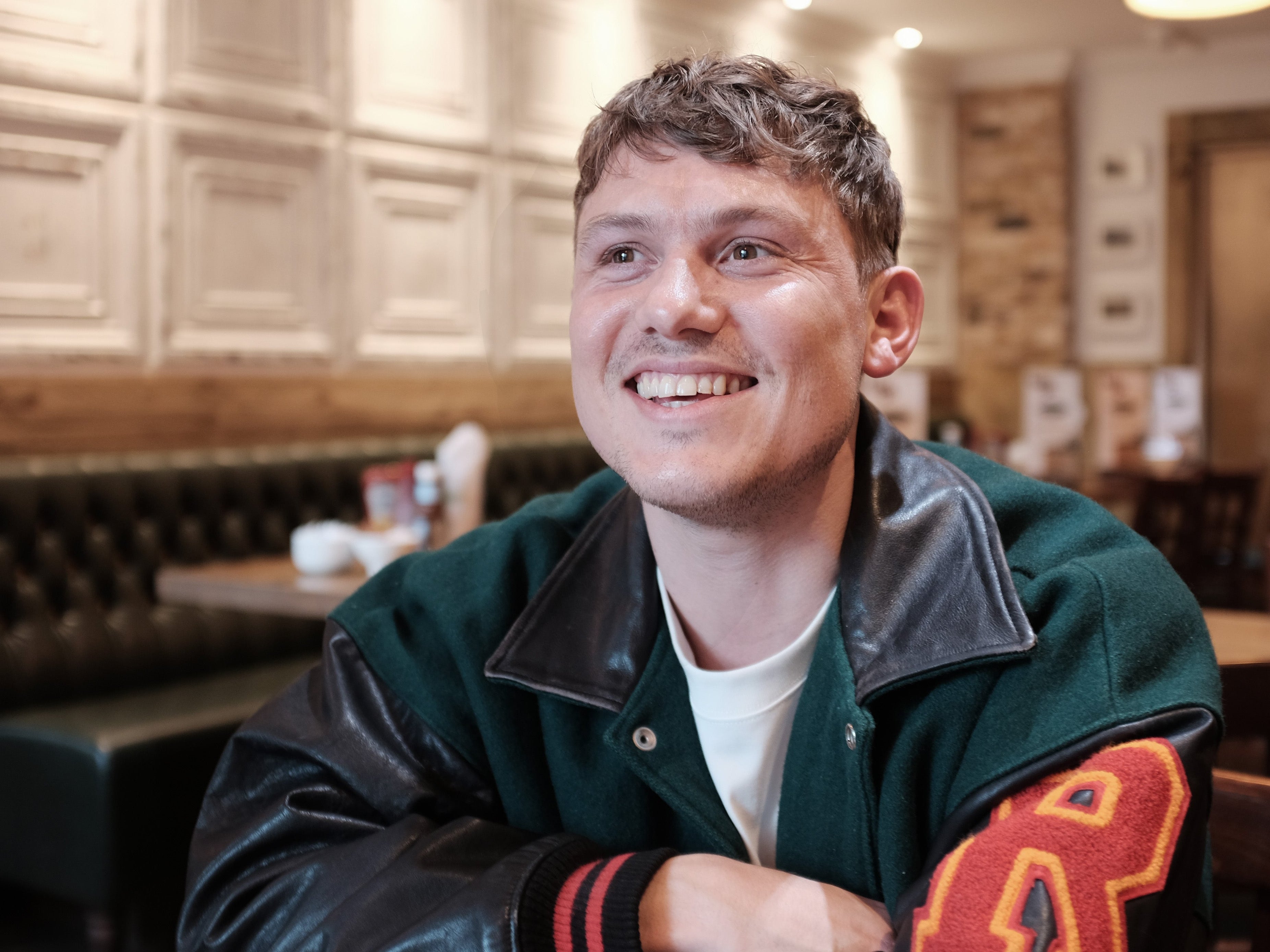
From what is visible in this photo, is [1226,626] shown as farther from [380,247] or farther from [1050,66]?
[1050,66]

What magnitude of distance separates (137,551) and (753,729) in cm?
305

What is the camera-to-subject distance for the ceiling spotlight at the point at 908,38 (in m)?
7.87

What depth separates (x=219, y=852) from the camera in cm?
121

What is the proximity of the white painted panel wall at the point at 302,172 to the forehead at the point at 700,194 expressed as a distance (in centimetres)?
266

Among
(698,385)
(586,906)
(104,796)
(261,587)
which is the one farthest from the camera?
(261,587)

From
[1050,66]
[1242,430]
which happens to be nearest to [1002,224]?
[1050,66]

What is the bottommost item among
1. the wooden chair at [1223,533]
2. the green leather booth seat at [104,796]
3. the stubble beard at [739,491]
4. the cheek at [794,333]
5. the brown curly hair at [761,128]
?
the green leather booth seat at [104,796]

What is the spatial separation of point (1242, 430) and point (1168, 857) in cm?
836

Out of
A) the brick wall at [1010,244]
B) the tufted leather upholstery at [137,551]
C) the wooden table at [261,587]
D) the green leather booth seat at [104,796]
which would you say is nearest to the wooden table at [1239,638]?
the wooden table at [261,587]

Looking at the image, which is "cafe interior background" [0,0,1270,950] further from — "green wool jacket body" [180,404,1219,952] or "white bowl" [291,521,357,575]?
"green wool jacket body" [180,404,1219,952]

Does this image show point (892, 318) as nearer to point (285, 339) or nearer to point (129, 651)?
point (129, 651)

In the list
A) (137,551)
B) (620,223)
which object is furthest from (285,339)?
(620,223)

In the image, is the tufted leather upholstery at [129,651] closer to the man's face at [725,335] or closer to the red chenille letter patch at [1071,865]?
the man's face at [725,335]

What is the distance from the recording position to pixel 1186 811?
3.17ft
